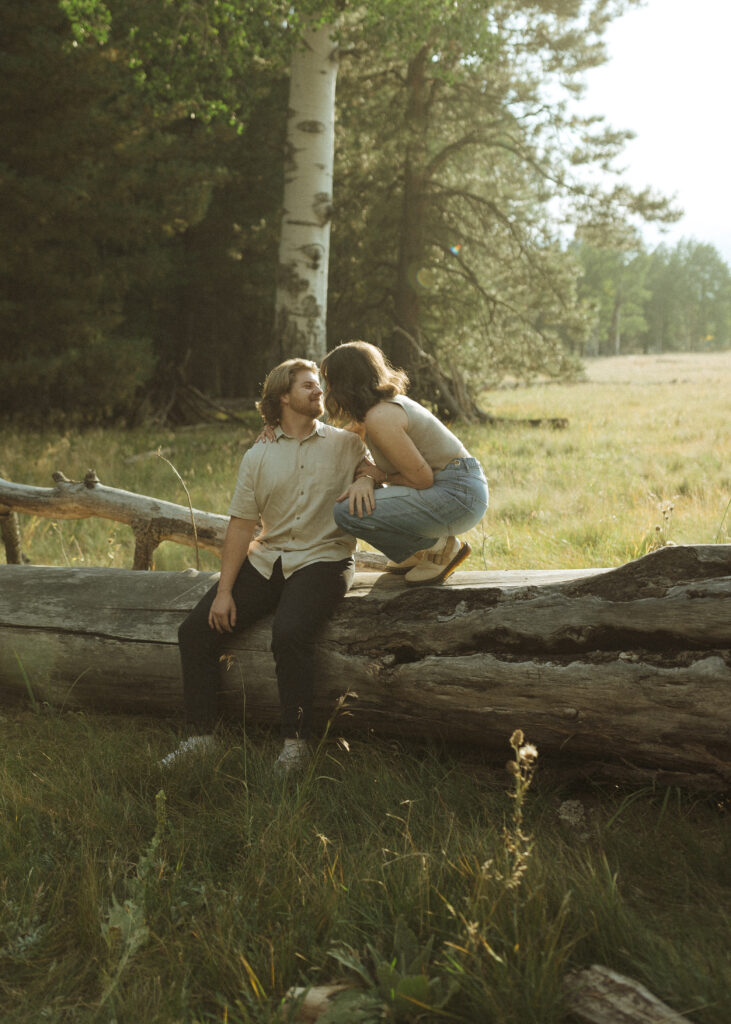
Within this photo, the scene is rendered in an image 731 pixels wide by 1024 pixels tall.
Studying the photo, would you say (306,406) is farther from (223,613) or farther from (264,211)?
(264,211)

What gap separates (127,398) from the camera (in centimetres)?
1467

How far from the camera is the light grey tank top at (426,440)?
3.72 meters

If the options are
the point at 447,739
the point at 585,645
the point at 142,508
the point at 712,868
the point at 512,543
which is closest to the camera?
the point at 712,868

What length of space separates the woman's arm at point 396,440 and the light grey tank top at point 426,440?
0.22 feet

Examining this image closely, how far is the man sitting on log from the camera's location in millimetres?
3445

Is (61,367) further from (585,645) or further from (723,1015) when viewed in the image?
(723,1015)

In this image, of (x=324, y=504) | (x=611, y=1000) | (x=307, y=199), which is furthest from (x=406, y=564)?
(x=307, y=199)

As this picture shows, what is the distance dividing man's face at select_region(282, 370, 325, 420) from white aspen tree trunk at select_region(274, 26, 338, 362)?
20.5 ft

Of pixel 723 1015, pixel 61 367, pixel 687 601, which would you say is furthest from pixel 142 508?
pixel 61 367

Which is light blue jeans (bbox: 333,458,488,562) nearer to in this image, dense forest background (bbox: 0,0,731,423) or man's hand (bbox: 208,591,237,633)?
man's hand (bbox: 208,591,237,633)

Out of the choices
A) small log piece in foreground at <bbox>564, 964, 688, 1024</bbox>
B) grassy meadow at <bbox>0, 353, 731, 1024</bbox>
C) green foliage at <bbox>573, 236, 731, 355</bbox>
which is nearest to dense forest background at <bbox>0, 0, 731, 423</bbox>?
grassy meadow at <bbox>0, 353, 731, 1024</bbox>

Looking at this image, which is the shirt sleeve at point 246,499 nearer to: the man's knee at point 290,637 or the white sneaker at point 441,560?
the man's knee at point 290,637

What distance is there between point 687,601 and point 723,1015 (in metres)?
1.27

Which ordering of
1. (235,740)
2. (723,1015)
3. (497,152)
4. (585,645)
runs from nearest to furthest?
1. (723,1015)
2. (585,645)
3. (235,740)
4. (497,152)
